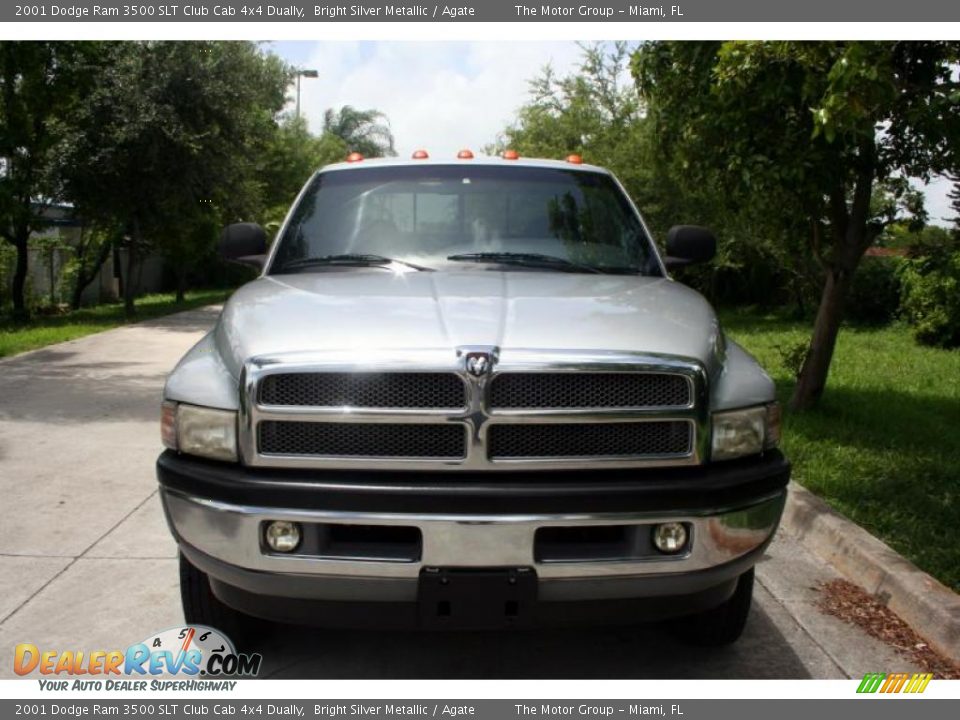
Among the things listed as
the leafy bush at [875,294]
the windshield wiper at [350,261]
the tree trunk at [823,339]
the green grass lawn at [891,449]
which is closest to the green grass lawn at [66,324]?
the tree trunk at [823,339]

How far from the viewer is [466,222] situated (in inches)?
178

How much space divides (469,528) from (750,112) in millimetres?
5097

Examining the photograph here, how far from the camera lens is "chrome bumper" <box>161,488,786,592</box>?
296cm

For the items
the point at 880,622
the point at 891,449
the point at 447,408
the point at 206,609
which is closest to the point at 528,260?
the point at 447,408

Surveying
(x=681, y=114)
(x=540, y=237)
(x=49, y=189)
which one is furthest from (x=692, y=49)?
(x=49, y=189)

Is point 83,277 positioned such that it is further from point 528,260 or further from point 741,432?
point 741,432

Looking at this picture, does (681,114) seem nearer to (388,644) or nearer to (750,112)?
(750,112)

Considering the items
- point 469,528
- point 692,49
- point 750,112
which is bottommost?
point 469,528

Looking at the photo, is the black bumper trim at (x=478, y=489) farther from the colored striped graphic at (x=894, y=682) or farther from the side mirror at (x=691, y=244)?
the side mirror at (x=691, y=244)

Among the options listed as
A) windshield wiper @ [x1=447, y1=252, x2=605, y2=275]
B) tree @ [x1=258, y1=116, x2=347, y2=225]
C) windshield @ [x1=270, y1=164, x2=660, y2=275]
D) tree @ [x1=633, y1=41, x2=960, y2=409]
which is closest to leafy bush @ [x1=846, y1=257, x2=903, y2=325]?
tree @ [x1=633, y1=41, x2=960, y2=409]

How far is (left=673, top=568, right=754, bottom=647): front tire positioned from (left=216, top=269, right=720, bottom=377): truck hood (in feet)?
3.13

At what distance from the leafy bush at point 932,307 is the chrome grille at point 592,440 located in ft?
33.6

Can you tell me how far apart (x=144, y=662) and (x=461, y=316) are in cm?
179

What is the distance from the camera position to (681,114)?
8.48 meters
